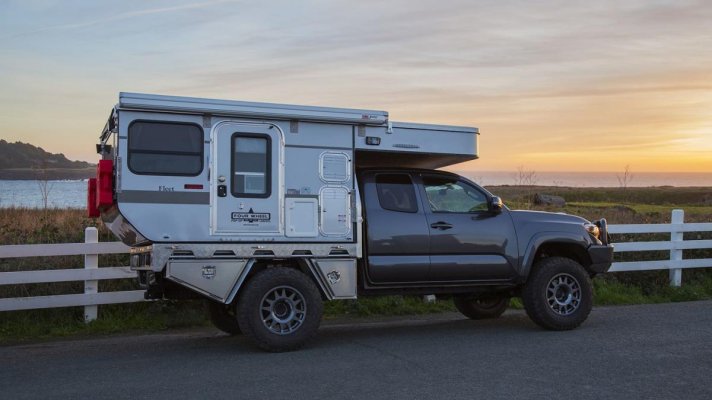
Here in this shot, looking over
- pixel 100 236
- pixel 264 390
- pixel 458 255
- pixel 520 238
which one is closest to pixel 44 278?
pixel 100 236

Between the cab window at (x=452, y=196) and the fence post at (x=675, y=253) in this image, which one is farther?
the fence post at (x=675, y=253)

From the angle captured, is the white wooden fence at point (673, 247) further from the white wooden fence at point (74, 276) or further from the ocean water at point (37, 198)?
the ocean water at point (37, 198)

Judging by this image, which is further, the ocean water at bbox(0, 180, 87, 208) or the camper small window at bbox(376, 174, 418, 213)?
the ocean water at bbox(0, 180, 87, 208)

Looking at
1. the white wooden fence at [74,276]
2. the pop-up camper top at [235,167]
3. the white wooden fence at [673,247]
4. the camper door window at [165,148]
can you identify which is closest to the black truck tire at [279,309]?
the pop-up camper top at [235,167]

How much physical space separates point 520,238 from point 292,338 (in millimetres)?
3216

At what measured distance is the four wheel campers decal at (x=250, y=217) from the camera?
824cm

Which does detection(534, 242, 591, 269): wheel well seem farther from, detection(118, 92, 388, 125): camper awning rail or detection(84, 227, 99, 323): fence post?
detection(84, 227, 99, 323): fence post

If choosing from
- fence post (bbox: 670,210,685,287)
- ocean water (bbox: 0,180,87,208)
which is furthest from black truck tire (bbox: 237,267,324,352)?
fence post (bbox: 670,210,685,287)

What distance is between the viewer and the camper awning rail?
25.7 feet

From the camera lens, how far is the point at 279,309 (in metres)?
8.38

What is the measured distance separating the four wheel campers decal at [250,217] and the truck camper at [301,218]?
0.01 meters

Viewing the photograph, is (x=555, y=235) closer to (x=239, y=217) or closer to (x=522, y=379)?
(x=522, y=379)

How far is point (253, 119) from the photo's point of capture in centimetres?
834

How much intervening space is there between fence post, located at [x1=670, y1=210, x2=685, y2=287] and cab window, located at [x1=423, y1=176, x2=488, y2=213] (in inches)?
227
